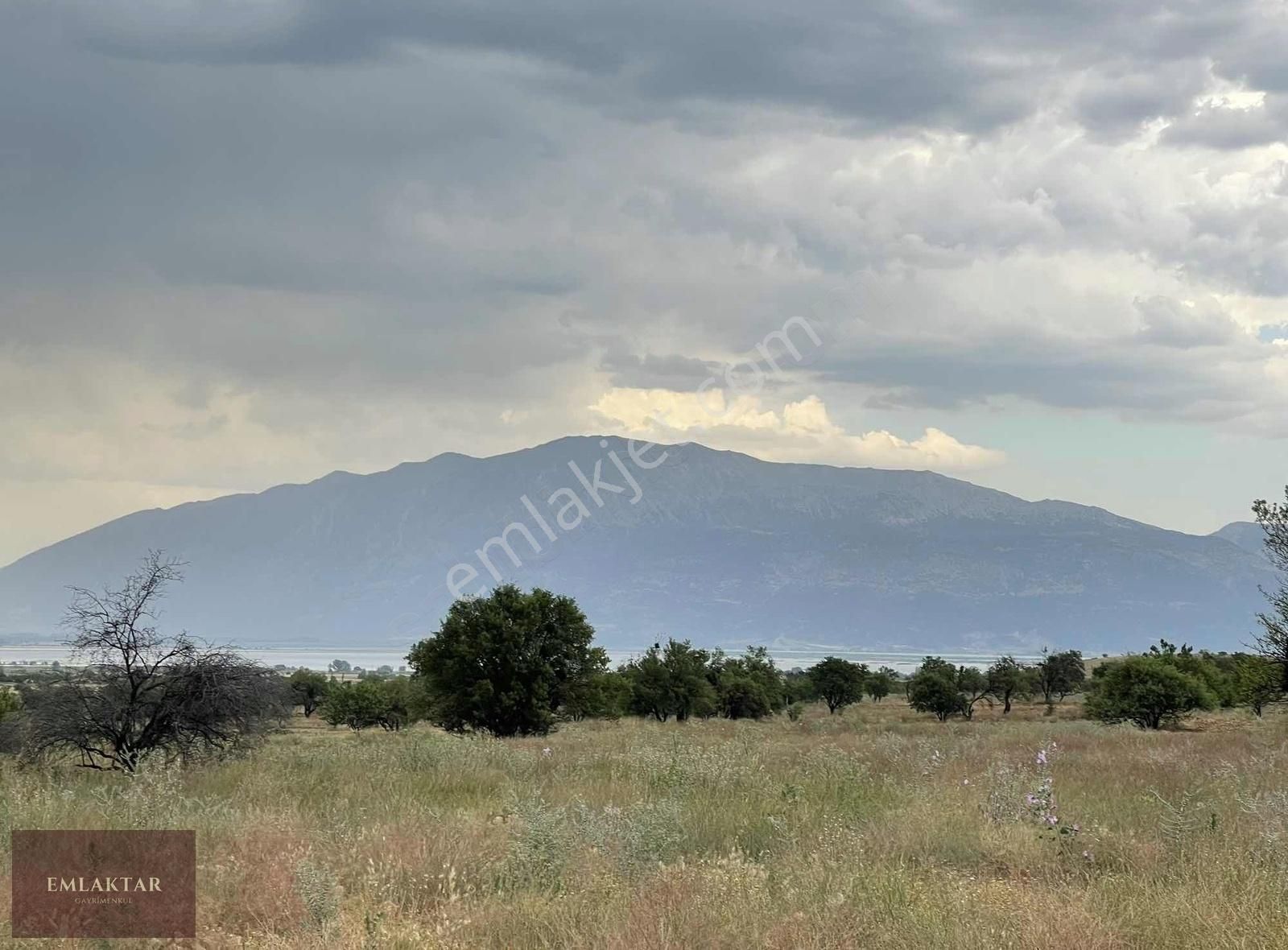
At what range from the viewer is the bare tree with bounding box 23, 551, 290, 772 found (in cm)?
1524

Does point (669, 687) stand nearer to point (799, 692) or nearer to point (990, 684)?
point (799, 692)

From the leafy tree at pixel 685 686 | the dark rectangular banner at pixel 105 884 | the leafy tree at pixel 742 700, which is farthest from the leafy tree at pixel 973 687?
the dark rectangular banner at pixel 105 884

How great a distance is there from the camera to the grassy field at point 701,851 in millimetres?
6492

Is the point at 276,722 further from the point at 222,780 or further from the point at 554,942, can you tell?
the point at 554,942

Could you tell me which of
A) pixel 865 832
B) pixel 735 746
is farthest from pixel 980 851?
pixel 735 746

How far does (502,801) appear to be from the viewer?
39.4 feet

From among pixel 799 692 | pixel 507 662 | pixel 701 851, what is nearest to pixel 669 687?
pixel 799 692

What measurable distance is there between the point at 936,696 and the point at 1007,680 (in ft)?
53.3

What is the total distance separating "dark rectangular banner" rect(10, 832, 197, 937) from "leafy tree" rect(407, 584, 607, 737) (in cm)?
3017

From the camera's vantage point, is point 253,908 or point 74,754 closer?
point 253,908

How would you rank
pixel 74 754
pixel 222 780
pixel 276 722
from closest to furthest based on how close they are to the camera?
1. pixel 222 780
2. pixel 74 754
3. pixel 276 722

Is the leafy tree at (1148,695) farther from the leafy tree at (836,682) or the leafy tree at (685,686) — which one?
the leafy tree at (836,682)

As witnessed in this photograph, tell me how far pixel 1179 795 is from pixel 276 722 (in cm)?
1393

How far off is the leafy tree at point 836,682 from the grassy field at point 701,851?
238 feet
